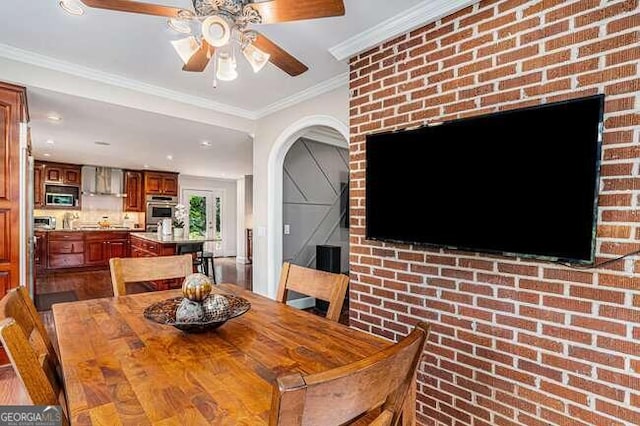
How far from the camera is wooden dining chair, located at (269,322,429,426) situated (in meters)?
0.54

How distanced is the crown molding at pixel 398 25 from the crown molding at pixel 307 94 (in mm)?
474

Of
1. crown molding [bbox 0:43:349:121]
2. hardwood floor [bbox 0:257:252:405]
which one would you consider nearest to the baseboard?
hardwood floor [bbox 0:257:252:405]

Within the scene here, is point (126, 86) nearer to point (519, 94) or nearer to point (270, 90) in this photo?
point (270, 90)

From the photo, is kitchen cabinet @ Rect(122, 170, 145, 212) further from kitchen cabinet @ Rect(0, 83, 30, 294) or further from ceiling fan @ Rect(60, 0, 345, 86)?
ceiling fan @ Rect(60, 0, 345, 86)

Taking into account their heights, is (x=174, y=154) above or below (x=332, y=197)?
above

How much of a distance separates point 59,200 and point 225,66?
25.0ft

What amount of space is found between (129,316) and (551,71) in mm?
2246

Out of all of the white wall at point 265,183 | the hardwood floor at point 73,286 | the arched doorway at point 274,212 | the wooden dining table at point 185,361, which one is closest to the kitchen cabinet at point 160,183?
the hardwood floor at point 73,286

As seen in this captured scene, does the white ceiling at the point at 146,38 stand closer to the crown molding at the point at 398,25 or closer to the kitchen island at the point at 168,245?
the crown molding at the point at 398,25

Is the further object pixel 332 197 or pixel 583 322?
pixel 332 197

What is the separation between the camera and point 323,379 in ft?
1.89

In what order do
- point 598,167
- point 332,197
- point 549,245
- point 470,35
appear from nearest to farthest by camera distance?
point 598,167, point 549,245, point 470,35, point 332,197

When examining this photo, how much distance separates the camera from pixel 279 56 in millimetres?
1840

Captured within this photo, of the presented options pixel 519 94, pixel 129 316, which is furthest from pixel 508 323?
pixel 129 316
